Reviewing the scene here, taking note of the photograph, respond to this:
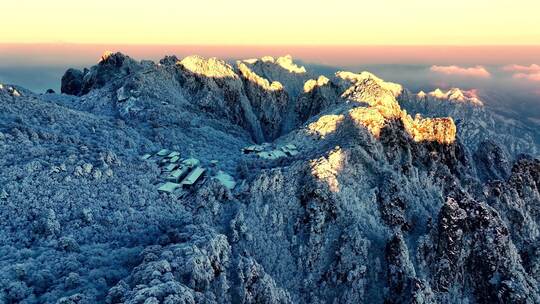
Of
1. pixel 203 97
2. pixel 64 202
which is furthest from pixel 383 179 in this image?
pixel 203 97

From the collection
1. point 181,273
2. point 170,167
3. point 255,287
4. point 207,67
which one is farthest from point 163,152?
point 207,67

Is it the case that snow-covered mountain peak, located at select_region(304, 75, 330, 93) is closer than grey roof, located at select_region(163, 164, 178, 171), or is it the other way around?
grey roof, located at select_region(163, 164, 178, 171)

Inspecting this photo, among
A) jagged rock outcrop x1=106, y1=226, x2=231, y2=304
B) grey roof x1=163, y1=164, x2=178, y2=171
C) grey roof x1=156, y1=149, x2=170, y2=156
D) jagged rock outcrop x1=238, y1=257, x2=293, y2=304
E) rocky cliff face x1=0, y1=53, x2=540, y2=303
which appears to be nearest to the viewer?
jagged rock outcrop x1=106, y1=226, x2=231, y2=304

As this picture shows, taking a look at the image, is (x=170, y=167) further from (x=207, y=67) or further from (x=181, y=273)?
(x=207, y=67)

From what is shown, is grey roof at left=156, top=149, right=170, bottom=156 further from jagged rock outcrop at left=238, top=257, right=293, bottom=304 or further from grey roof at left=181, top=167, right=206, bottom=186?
jagged rock outcrop at left=238, top=257, right=293, bottom=304

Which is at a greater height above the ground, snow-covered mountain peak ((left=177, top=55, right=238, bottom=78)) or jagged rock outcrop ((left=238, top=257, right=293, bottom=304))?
snow-covered mountain peak ((left=177, top=55, right=238, bottom=78))

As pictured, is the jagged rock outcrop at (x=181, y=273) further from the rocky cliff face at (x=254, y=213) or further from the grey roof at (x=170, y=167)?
the grey roof at (x=170, y=167)

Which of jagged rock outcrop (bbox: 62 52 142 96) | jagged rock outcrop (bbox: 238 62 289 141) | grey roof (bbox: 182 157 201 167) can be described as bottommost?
jagged rock outcrop (bbox: 238 62 289 141)

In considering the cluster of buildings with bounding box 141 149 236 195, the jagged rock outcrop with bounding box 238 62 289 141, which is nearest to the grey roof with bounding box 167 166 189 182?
the cluster of buildings with bounding box 141 149 236 195
